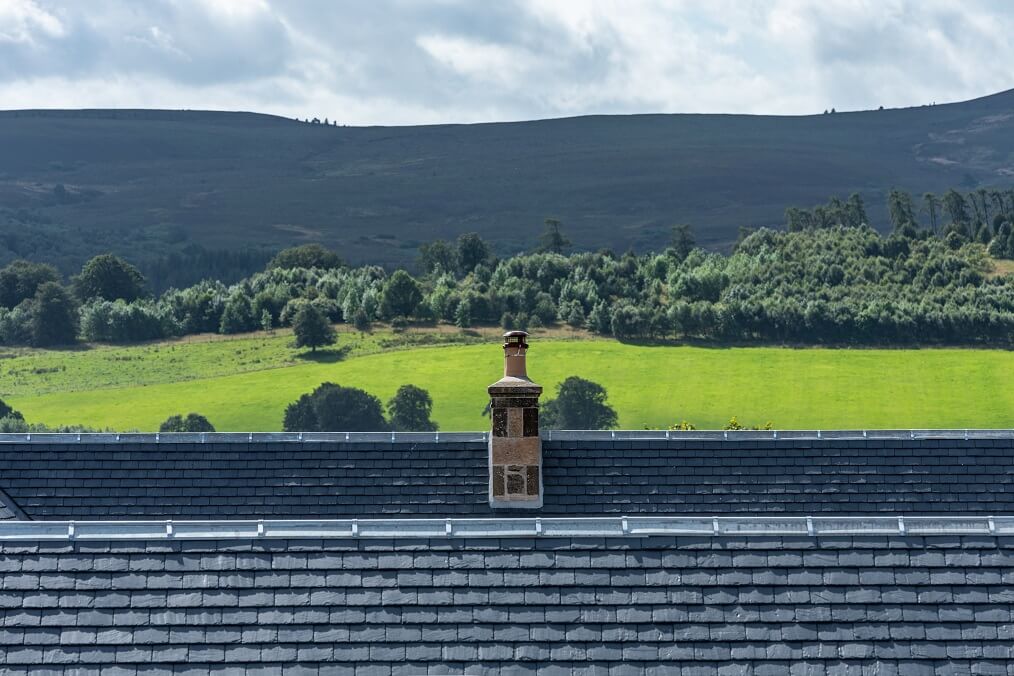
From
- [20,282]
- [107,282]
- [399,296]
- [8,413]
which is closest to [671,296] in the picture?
[399,296]

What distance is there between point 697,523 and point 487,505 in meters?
7.49

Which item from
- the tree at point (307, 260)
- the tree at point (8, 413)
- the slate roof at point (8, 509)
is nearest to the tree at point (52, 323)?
the tree at point (8, 413)

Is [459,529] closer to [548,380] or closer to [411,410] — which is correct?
[411,410]

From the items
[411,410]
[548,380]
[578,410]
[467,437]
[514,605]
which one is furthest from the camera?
[548,380]

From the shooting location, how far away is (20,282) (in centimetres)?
16600

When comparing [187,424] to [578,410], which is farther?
[578,410]

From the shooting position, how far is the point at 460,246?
184125mm

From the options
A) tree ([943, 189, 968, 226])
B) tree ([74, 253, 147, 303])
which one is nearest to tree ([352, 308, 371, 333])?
tree ([74, 253, 147, 303])

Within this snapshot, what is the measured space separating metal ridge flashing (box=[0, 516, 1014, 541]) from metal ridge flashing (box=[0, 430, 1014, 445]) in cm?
770

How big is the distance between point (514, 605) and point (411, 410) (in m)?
96.9

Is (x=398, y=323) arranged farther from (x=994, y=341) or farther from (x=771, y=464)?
(x=771, y=464)

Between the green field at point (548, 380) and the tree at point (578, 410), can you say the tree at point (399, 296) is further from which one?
the tree at point (578, 410)

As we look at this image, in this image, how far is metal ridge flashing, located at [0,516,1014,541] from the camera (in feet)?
60.2

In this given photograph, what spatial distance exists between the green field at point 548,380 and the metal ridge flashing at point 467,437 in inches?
3197
